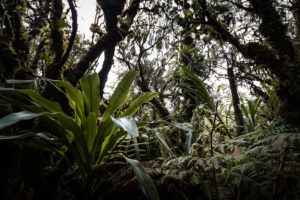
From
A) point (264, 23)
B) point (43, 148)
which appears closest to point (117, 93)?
point (43, 148)

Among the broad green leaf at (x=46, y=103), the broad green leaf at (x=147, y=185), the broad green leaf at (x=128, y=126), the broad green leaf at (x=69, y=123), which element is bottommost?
the broad green leaf at (x=147, y=185)

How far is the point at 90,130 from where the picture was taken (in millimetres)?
628

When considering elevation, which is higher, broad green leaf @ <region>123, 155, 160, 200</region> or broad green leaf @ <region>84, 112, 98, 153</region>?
broad green leaf @ <region>84, 112, 98, 153</region>

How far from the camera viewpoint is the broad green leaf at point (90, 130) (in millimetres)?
597

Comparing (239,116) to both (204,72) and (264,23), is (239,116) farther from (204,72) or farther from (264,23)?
(204,72)

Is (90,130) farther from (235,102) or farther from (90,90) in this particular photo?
(235,102)

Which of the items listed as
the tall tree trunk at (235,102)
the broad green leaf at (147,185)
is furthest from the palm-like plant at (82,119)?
the tall tree trunk at (235,102)

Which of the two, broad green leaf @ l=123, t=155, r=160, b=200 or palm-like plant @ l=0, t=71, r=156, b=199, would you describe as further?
palm-like plant @ l=0, t=71, r=156, b=199

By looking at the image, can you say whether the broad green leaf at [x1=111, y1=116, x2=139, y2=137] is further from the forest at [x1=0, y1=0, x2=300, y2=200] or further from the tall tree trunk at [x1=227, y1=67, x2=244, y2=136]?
the tall tree trunk at [x1=227, y1=67, x2=244, y2=136]

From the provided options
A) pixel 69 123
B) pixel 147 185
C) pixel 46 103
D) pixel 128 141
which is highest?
pixel 46 103

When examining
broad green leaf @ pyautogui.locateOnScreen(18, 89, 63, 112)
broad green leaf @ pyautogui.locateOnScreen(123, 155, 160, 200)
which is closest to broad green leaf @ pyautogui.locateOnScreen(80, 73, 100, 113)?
broad green leaf @ pyautogui.locateOnScreen(18, 89, 63, 112)

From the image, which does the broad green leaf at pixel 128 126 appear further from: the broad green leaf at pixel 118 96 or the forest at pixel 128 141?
the broad green leaf at pixel 118 96

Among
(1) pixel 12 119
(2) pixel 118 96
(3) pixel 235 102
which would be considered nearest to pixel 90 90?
(2) pixel 118 96

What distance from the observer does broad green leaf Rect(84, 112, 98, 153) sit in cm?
60
